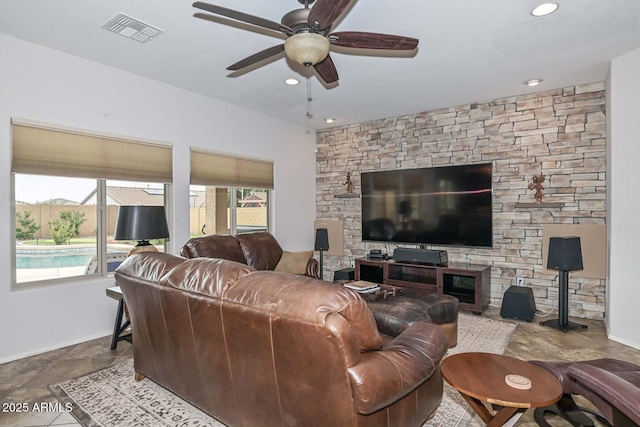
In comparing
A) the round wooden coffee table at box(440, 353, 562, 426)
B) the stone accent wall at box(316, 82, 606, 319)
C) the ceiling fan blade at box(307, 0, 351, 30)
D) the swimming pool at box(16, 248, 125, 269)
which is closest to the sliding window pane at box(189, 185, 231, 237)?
the swimming pool at box(16, 248, 125, 269)

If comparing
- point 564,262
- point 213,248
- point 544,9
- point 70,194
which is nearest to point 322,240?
point 213,248

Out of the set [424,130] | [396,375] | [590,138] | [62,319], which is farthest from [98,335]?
[590,138]

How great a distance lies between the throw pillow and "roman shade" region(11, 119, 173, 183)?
1.66 metres

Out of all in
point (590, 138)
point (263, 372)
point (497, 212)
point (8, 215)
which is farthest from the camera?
point (497, 212)

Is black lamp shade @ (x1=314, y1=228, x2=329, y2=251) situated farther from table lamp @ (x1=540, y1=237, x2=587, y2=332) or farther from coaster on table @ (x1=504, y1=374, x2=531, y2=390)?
coaster on table @ (x1=504, y1=374, x2=531, y2=390)

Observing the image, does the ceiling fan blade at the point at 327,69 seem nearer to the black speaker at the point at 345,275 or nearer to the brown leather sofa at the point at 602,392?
the brown leather sofa at the point at 602,392

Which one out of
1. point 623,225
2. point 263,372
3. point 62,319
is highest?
point 623,225

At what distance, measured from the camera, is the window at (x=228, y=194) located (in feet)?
14.9

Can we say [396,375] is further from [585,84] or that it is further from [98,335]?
[585,84]

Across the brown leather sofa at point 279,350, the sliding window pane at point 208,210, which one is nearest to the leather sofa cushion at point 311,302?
the brown leather sofa at point 279,350

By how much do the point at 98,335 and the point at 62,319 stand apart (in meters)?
0.38

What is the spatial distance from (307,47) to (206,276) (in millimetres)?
1456

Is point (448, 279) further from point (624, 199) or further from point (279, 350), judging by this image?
point (279, 350)

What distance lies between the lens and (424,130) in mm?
5230
